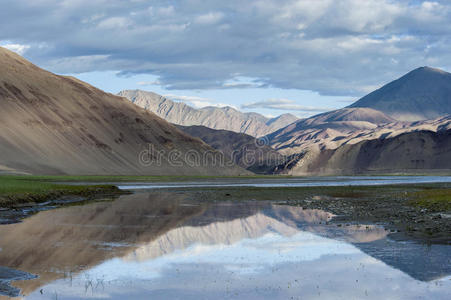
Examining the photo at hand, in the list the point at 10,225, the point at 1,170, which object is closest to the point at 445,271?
the point at 10,225

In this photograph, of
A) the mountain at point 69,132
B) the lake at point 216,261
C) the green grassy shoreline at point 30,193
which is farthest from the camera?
the mountain at point 69,132

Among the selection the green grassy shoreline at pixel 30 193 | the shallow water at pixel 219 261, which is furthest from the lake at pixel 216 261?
the green grassy shoreline at pixel 30 193

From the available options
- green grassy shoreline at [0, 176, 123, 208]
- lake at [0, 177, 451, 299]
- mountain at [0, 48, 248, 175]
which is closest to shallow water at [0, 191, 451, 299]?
lake at [0, 177, 451, 299]

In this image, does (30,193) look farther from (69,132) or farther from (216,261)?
(69,132)

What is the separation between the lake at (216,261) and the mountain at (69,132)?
314 ft

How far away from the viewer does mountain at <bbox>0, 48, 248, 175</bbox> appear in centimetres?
13312

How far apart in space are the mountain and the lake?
95.7m

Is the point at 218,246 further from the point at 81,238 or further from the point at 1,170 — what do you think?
the point at 1,170

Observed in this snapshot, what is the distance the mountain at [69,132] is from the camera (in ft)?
437

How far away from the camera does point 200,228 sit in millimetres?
29766

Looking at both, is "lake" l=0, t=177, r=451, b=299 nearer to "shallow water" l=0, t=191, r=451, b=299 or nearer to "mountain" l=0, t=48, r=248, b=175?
"shallow water" l=0, t=191, r=451, b=299

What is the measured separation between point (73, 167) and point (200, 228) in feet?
376

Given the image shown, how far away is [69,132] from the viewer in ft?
510

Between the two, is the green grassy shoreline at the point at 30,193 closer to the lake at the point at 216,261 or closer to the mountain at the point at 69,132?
the lake at the point at 216,261
